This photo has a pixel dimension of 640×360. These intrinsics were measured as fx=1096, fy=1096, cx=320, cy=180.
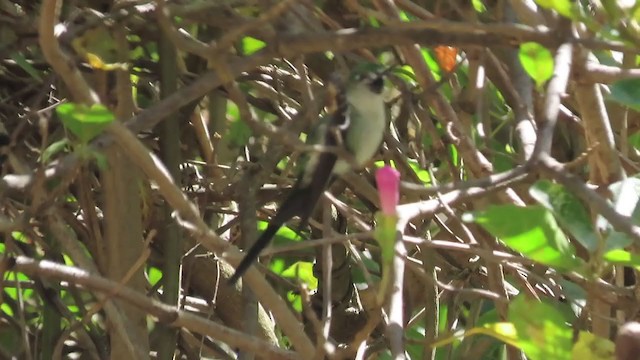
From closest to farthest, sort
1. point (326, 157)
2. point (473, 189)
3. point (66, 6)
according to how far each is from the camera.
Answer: point (473, 189) < point (326, 157) < point (66, 6)

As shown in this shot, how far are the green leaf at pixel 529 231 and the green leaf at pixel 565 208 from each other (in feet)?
0.18

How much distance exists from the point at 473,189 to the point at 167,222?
81 centimetres

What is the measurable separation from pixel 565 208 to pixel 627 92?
1.10 feet

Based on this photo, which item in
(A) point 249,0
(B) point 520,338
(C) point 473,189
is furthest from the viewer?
(A) point 249,0

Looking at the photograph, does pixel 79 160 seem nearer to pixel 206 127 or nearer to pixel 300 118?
pixel 300 118

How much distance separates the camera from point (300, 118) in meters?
1.64

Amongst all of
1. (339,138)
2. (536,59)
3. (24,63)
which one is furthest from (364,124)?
(24,63)

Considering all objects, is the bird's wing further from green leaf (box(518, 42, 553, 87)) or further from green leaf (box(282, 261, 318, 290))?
green leaf (box(282, 261, 318, 290))

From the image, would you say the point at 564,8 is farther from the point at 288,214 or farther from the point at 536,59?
the point at 288,214

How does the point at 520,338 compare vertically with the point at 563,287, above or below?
above

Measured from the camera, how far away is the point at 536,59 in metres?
1.19

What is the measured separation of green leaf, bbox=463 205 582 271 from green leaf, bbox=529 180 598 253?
5cm

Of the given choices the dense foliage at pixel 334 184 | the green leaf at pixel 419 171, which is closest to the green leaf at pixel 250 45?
the dense foliage at pixel 334 184

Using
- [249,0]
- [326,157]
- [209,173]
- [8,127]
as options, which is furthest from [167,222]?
[326,157]
